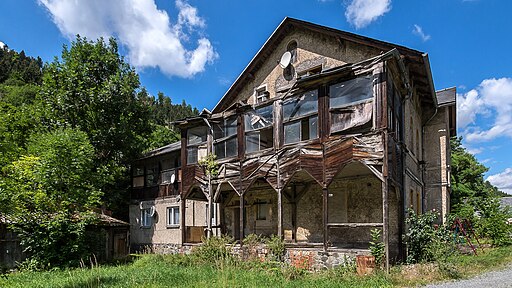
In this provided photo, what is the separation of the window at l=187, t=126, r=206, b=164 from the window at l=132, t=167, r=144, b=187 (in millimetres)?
8197

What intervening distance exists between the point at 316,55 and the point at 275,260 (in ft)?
31.5

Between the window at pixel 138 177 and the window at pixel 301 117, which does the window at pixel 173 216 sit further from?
the window at pixel 301 117

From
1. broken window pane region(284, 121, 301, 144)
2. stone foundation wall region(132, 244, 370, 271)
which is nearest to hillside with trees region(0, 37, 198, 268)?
stone foundation wall region(132, 244, 370, 271)

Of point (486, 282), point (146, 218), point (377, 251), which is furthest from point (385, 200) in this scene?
point (146, 218)

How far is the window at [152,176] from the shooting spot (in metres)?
26.6

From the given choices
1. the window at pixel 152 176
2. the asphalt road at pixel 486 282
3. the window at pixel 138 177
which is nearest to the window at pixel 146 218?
the window at pixel 152 176

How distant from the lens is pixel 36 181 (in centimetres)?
1872

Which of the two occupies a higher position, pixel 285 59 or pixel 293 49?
pixel 293 49

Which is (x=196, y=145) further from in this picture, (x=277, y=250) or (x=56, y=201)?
(x=277, y=250)

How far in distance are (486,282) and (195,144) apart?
1476cm

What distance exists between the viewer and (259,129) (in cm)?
1748

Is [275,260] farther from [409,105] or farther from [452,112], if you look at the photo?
[452,112]

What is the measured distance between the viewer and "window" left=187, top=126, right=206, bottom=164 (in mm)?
20672

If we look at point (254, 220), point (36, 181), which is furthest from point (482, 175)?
point (36, 181)
